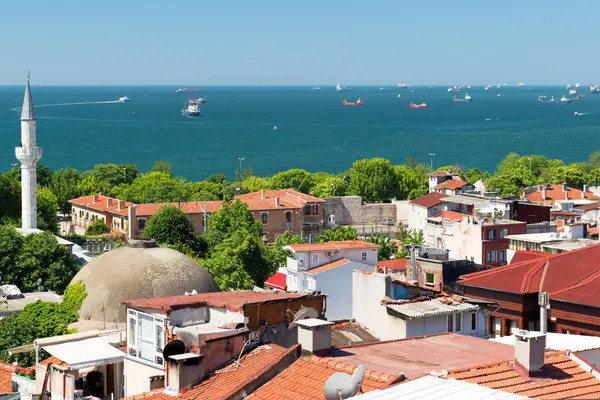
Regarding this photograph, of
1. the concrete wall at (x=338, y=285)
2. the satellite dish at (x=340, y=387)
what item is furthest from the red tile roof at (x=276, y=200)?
the satellite dish at (x=340, y=387)

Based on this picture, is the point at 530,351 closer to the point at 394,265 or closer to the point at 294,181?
the point at 394,265

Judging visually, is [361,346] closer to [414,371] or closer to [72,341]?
[414,371]

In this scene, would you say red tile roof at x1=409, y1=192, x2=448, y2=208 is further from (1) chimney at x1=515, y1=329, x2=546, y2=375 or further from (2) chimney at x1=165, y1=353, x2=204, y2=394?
(2) chimney at x1=165, y1=353, x2=204, y2=394

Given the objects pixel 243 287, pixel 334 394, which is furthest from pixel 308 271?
pixel 334 394

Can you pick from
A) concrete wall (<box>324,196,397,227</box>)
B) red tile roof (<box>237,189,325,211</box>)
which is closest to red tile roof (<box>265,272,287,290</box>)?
red tile roof (<box>237,189,325,211</box>)

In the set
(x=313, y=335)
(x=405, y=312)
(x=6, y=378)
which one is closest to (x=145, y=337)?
(x=313, y=335)
